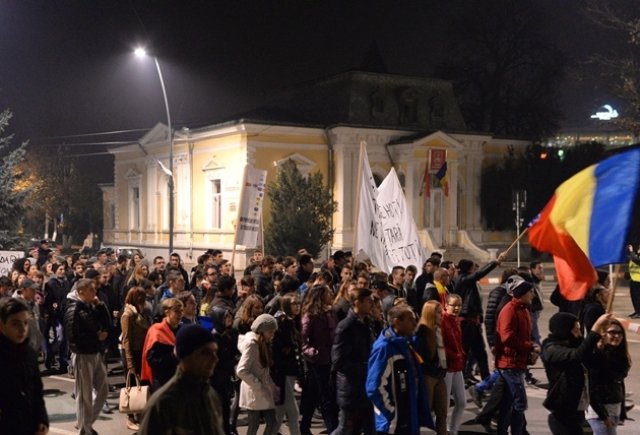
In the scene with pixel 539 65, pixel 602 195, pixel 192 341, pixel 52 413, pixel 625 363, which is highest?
pixel 539 65

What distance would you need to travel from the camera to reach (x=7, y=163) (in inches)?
821

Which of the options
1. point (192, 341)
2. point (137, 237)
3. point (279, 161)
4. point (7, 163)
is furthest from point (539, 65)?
point (192, 341)

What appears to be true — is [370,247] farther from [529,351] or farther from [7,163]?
[7,163]

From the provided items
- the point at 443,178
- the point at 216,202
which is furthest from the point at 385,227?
the point at 443,178

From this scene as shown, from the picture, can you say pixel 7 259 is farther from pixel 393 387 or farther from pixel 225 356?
pixel 393 387

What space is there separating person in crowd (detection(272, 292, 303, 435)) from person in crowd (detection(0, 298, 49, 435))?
262cm

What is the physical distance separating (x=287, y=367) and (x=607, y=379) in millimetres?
2990

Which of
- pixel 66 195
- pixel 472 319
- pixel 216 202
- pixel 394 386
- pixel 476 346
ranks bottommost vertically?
pixel 476 346

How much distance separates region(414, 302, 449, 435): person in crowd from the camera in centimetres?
731

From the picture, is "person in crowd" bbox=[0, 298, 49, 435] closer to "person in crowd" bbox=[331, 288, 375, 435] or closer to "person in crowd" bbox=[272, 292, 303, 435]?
"person in crowd" bbox=[272, 292, 303, 435]

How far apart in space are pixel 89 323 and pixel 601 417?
5416mm

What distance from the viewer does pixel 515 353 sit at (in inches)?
315

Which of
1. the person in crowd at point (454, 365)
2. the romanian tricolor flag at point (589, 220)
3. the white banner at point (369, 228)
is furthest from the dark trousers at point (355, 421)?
the white banner at point (369, 228)

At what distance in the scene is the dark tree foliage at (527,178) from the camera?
4334 cm
